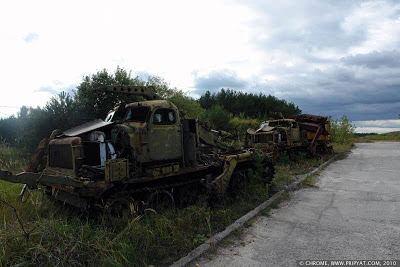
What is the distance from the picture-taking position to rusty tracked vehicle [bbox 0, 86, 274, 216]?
5471 mm

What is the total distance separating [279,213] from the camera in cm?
668

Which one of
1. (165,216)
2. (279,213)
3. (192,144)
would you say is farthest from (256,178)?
(165,216)

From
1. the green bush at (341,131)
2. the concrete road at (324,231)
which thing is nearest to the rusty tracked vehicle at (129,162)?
the concrete road at (324,231)

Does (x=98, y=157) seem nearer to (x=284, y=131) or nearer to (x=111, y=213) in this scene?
(x=111, y=213)

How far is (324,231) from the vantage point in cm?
547

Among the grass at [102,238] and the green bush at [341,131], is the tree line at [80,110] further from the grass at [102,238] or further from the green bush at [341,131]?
Result: the green bush at [341,131]

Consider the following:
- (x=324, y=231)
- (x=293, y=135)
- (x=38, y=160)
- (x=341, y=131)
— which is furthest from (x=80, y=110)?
(x=341, y=131)

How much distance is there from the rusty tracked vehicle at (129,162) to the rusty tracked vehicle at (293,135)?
7.05 meters

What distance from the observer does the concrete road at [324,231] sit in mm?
4435

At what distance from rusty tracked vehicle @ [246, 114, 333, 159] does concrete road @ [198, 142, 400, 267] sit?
564 centimetres

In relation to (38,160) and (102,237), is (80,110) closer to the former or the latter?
(38,160)

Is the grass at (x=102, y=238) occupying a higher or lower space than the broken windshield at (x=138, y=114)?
lower

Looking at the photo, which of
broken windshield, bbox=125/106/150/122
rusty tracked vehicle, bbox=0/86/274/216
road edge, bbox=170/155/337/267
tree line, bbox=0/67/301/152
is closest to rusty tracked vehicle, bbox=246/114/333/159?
tree line, bbox=0/67/301/152

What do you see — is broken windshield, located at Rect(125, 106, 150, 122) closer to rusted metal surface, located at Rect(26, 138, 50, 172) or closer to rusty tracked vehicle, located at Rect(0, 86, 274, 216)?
rusty tracked vehicle, located at Rect(0, 86, 274, 216)
